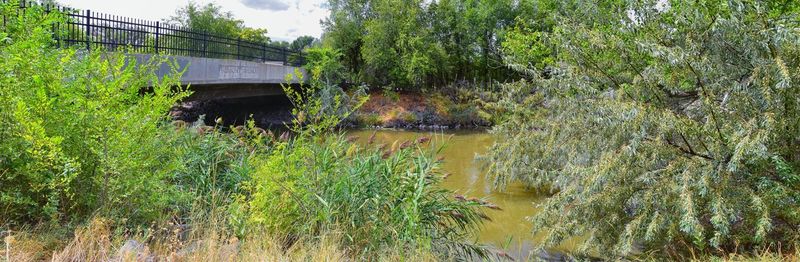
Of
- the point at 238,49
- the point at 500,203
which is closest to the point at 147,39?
the point at 238,49

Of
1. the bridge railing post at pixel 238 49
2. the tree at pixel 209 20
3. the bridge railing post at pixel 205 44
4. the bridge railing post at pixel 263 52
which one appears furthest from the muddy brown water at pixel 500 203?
the tree at pixel 209 20

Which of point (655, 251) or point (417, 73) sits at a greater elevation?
point (417, 73)

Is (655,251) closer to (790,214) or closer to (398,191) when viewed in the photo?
(790,214)

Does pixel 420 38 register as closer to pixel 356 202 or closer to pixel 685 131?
pixel 685 131

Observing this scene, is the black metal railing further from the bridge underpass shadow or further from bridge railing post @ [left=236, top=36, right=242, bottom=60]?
the bridge underpass shadow

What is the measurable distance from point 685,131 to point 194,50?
1412cm

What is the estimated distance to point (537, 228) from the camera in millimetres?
6289

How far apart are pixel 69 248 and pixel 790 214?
563 centimetres

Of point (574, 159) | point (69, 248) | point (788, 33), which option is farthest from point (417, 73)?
point (69, 248)

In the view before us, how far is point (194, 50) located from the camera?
15.6m

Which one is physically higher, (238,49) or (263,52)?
(263,52)

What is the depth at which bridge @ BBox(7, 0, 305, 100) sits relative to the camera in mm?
10807

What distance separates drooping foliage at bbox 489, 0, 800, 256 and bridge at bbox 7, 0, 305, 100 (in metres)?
5.28

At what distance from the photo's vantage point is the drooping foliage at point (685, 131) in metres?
4.71
